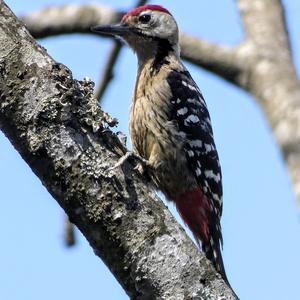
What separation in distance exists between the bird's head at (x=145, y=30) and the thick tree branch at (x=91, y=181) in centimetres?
307

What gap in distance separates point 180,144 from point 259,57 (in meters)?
0.77

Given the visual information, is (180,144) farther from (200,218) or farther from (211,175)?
(200,218)

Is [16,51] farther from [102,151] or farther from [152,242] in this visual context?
[152,242]

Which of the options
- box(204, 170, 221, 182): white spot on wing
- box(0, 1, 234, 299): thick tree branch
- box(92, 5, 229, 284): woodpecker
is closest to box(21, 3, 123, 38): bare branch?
box(92, 5, 229, 284): woodpecker

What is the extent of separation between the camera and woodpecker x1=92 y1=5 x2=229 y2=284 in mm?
4953

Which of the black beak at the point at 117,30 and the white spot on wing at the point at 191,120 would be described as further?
the black beak at the point at 117,30

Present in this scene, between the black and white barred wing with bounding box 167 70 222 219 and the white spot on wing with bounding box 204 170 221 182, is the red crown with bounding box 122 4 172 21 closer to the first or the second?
the black and white barred wing with bounding box 167 70 222 219

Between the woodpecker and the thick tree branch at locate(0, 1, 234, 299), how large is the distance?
2204 millimetres

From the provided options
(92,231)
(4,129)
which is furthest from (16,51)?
(92,231)

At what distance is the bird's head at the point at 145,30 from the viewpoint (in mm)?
5793

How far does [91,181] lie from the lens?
2.53m

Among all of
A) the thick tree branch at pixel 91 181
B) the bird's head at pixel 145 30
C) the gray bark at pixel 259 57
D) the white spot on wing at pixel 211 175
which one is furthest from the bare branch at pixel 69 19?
the thick tree branch at pixel 91 181

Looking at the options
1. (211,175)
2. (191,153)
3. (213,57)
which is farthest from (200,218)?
(213,57)

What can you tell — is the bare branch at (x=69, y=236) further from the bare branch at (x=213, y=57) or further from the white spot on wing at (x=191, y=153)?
the bare branch at (x=213, y=57)
